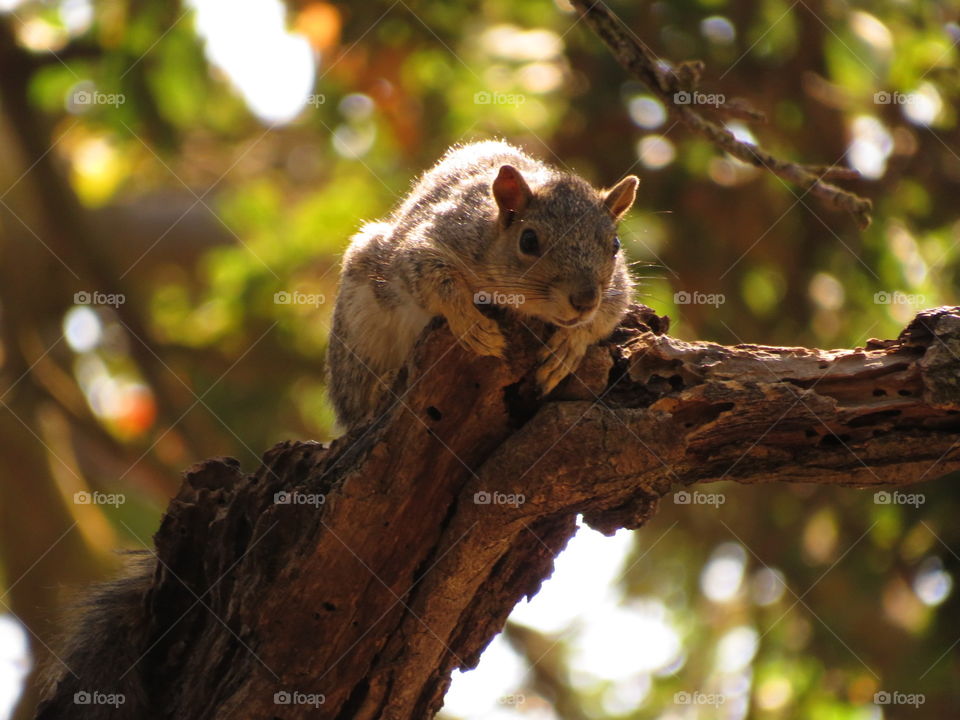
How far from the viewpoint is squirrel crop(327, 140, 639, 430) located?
4145 millimetres

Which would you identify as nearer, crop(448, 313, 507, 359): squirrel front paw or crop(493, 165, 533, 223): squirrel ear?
crop(448, 313, 507, 359): squirrel front paw

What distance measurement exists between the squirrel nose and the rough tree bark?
10.3 inches

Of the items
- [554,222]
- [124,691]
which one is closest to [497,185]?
[554,222]

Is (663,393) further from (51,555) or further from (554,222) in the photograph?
(51,555)

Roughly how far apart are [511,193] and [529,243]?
0.25 m

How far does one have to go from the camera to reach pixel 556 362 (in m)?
3.89

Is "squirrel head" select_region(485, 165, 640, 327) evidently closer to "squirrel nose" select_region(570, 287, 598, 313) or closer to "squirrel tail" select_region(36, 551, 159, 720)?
"squirrel nose" select_region(570, 287, 598, 313)

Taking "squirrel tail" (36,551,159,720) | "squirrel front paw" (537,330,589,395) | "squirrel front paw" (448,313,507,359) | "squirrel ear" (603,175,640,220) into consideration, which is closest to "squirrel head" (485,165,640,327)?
"squirrel ear" (603,175,640,220)

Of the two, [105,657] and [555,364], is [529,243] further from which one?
[105,657]

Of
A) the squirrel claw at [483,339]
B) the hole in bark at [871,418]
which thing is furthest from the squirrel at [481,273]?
the hole in bark at [871,418]

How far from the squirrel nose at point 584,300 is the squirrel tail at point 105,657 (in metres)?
1.95

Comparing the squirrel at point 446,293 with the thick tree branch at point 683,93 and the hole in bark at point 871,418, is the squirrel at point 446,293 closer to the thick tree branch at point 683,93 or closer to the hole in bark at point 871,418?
the thick tree branch at point 683,93

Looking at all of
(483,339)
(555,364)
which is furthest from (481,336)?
(555,364)

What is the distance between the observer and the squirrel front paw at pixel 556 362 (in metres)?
3.88
